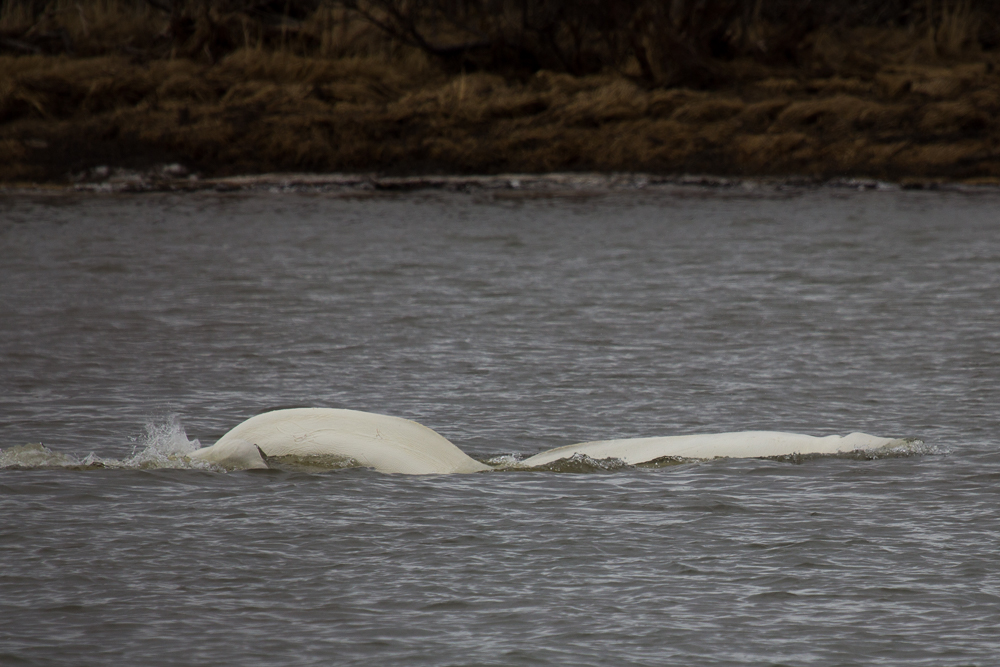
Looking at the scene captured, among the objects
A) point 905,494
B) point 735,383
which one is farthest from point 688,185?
point 905,494

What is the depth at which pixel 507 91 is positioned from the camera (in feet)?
86.1

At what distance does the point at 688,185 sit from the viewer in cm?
2470

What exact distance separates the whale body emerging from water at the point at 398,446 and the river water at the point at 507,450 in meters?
0.14

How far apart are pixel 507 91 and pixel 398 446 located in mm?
18950

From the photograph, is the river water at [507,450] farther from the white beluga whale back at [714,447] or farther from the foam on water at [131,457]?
the white beluga whale back at [714,447]

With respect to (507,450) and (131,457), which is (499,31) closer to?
(507,450)

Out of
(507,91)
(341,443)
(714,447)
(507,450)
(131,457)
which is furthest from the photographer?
(507,91)

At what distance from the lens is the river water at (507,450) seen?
5551mm

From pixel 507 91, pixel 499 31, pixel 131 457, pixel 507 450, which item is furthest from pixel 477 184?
pixel 131 457

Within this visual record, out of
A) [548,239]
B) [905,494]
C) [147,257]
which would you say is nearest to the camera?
[905,494]

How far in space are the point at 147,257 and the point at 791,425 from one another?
11025 millimetres

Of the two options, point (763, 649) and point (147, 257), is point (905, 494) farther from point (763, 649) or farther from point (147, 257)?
point (147, 257)

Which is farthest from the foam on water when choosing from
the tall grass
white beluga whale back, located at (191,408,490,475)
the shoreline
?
the tall grass

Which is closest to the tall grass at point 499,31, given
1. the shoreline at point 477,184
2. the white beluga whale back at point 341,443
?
the shoreline at point 477,184
